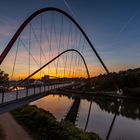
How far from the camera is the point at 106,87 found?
132 meters

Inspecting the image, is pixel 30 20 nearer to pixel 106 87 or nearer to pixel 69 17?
pixel 69 17

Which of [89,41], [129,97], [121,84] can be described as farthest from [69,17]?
[121,84]

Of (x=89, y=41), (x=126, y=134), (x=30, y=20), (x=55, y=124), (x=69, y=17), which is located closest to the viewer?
(x=55, y=124)

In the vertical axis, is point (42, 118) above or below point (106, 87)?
below

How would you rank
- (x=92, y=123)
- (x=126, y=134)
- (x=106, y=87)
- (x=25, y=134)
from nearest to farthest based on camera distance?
(x=25, y=134) → (x=126, y=134) → (x=92, y=123) → (x=106, y=87)

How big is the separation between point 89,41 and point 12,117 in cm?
3568

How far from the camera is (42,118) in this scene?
108 ft

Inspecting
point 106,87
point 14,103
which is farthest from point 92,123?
point 106,87

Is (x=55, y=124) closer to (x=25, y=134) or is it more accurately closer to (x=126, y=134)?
(x=25, y=134)

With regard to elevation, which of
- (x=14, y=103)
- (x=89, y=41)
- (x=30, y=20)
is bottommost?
(x=14, y=103)

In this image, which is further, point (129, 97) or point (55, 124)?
point (129, 97)

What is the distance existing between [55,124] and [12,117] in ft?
34.6

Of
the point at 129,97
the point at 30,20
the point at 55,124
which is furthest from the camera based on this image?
the point at 129,97

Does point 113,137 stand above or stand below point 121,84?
below
